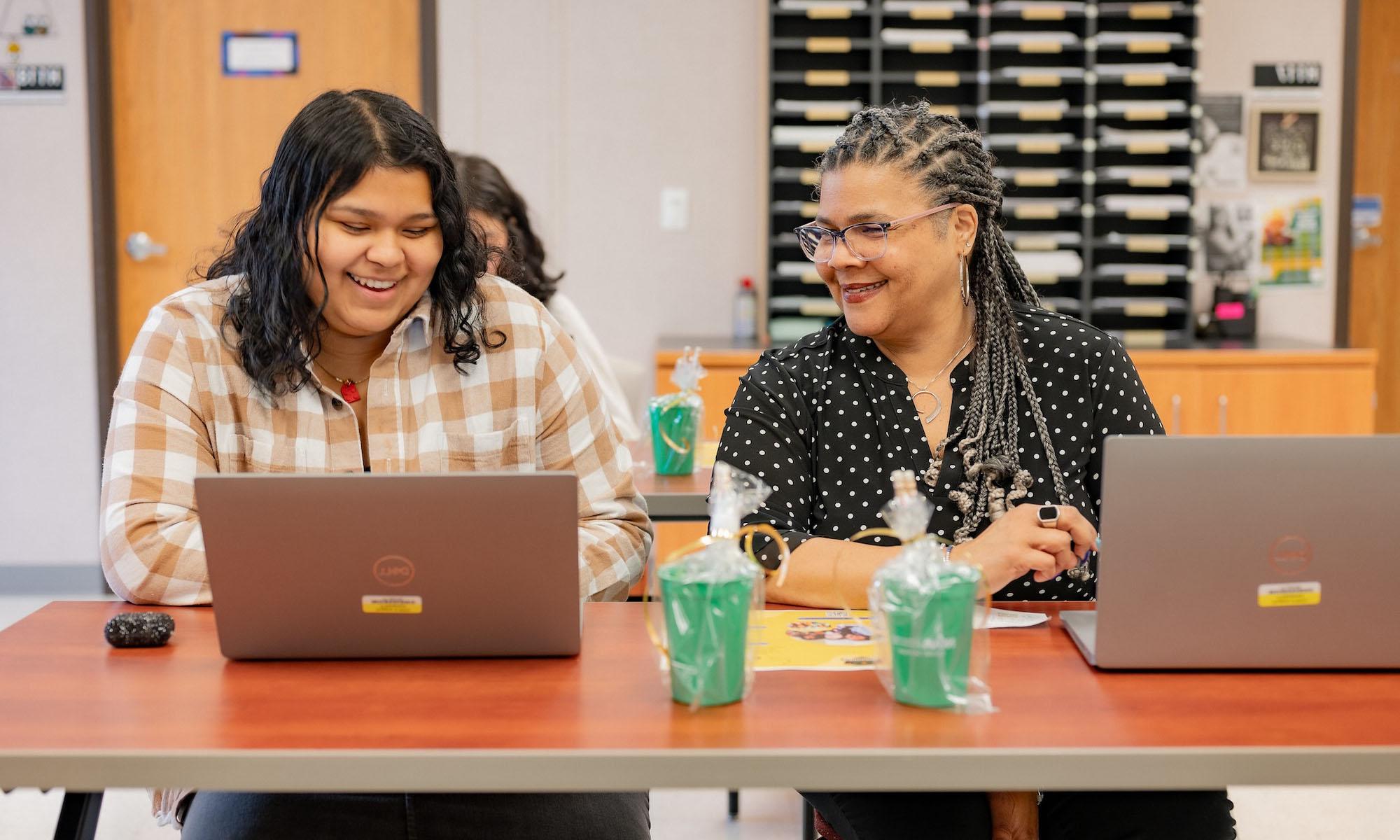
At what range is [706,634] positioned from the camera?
44.5 inches

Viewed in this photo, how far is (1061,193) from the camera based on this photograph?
4.45 m

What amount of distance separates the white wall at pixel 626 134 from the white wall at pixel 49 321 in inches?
49.4

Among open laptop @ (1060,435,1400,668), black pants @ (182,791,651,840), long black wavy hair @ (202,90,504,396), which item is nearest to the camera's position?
open laptop @ (1060,435,1400,668)

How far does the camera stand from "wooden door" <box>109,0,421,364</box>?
14.5 feet

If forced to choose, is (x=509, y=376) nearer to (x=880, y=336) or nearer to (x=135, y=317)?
(x=880, y=336)

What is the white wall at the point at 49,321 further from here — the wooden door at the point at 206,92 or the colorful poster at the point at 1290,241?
the colorful poster at the point at 1290,241

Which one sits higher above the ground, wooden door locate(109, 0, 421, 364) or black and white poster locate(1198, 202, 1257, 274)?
wooden door locate(109, 0, 421, 364)

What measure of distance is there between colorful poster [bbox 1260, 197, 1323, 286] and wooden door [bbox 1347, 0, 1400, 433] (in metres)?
0.53

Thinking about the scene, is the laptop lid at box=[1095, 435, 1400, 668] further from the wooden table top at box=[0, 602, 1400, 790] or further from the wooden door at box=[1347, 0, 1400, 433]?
the wooden door at box=[1347, 0, 1400, 433]

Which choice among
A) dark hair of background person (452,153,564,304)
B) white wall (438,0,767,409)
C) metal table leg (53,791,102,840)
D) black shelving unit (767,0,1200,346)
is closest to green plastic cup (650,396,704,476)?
dark hair of background person (452,153,564,304)

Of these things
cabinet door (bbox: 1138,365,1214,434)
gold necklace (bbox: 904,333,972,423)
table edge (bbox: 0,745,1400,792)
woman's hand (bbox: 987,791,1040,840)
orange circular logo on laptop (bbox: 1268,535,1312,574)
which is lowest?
woman's hand (bbox: 987,791,1040,840)

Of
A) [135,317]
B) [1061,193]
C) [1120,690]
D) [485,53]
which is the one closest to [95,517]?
[135,317]

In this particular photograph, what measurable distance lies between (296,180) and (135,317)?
3.25 meters

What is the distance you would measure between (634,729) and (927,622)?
269 mm
